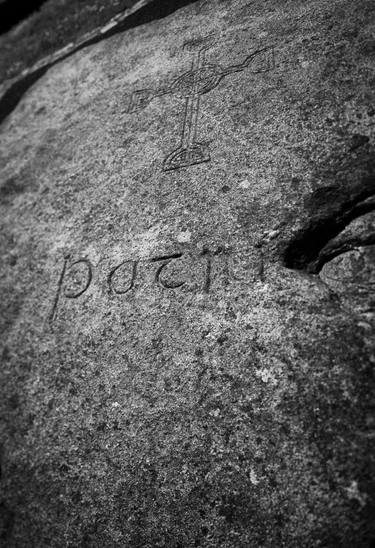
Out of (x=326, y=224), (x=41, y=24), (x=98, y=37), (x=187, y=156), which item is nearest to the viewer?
(x=326, y=224)

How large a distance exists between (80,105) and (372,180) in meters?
1.86

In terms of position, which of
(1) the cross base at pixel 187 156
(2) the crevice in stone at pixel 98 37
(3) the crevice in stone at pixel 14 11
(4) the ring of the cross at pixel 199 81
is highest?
(3) the crevice in stone at pixel 14 11

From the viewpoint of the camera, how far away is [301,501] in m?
1.02

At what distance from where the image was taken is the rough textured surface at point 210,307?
3.58ft

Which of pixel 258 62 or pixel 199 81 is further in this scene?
pixel 199 81

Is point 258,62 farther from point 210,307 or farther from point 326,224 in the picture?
point 210,307

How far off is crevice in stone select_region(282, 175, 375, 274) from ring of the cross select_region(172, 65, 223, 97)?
0.94m

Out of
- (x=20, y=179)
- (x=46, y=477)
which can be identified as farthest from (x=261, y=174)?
(x=20, y=179)

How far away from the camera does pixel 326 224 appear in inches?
51.3

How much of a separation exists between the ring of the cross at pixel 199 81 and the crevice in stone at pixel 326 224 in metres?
0.94

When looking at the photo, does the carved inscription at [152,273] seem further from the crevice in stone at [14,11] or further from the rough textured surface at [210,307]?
the crevice in stone at [14,11]

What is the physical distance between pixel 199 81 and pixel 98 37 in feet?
4.05

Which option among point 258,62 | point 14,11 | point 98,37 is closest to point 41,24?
point 14,11

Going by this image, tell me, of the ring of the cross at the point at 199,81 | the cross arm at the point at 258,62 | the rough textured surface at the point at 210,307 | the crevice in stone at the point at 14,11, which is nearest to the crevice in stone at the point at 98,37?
the rough textured surface at the point at 210,307
